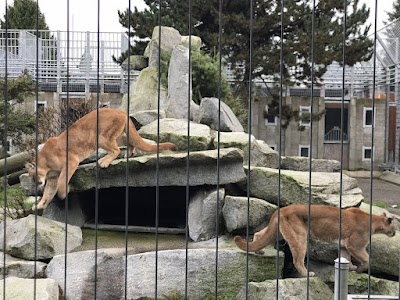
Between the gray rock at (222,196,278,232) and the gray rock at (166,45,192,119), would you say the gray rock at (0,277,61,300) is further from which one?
the gray rock at (166,45,192,119)

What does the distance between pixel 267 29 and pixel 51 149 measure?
1137 centimetres

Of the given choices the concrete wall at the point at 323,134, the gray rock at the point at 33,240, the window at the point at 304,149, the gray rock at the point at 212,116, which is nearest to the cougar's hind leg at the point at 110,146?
the gray rock at the point at 33,240

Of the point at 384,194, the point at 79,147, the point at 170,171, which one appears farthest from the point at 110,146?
the point at 384,194

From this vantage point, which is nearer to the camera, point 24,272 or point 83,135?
point 24,272

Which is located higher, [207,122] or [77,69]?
[77,69]

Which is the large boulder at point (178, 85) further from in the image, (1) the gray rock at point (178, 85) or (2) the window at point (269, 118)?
(2) the window at point (269, 118)

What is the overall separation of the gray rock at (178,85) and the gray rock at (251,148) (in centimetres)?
96

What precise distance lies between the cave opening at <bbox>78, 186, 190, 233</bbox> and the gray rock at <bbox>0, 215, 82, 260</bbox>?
2.65 ft

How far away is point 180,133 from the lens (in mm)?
6711

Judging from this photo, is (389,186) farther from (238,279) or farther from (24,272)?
(24,272)

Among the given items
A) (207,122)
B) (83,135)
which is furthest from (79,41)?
(83,135)

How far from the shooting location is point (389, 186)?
48.6 feet

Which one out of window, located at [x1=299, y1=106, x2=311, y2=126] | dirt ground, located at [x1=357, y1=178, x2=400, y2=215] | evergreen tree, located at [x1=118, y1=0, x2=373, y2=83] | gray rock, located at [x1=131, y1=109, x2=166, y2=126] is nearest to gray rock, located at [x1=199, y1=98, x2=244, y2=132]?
gray rock, located at [x1=131, y1=109, x2=166, y2=126]

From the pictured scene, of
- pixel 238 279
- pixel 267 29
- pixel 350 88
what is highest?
pixel 267 29
